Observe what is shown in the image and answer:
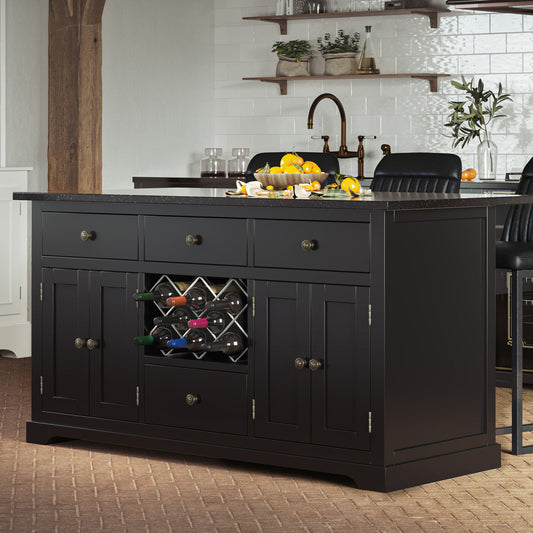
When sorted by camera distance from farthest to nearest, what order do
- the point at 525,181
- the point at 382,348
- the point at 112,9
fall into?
the point at 112,9 < the point at 525,181 < the point at 382,348

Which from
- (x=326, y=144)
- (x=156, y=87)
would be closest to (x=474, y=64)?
(x=326, y=144)

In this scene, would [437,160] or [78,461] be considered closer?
[78,461]

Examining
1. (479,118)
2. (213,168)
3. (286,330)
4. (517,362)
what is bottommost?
(517,362)

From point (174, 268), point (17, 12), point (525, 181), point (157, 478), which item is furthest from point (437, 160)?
point (17, 12)

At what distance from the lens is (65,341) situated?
403cm

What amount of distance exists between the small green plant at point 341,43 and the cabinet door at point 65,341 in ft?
12.1

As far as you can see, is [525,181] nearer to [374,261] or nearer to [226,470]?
[374,261]

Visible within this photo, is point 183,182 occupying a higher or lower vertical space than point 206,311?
higher

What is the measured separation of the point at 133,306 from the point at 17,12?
2797 mm

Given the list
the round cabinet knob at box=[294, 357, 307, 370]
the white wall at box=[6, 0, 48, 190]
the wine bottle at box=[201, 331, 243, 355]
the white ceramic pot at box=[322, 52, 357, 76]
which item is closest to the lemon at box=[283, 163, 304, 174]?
the wine bottle at box=[201, 331, 243, 355]

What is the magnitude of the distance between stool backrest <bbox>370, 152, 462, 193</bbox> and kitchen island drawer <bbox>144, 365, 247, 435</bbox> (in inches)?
60.4

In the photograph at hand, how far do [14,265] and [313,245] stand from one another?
9.57ft

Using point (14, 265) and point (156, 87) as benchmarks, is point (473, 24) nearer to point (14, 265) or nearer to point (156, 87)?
point (156, 87)

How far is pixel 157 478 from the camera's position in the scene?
360cm
